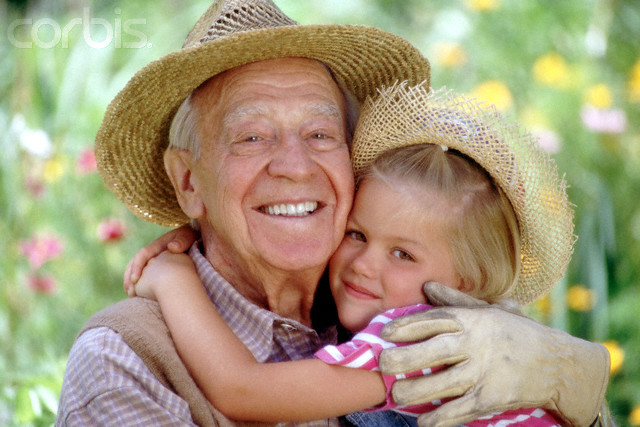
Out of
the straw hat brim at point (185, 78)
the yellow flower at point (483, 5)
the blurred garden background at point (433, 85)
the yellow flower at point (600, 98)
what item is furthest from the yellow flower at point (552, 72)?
the straw hat brim at point (185, 78)

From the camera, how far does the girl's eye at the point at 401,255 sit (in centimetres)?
261

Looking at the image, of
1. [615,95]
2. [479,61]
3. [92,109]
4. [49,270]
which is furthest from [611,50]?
[49,270]

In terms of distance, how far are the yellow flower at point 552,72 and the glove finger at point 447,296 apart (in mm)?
3368

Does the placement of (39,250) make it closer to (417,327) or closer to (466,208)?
(466,208)

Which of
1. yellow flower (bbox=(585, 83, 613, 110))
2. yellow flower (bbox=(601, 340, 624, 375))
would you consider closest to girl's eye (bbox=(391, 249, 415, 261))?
yellow flower (bbox=(601, 340, 624, 375))

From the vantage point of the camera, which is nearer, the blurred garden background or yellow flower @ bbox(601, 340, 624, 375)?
yellow flower @ bbox(601, 340, 624, 375)

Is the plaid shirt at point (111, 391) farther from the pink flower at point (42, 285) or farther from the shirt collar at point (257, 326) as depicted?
the pink flower at point (42, 285)

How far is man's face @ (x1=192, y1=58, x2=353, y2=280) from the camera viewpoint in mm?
2559

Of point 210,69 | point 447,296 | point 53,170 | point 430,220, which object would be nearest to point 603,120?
point 430,220

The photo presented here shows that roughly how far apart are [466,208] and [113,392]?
1.23 m

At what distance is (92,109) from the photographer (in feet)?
18.4

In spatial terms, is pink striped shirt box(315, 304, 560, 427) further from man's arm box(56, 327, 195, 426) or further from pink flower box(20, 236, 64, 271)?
pink flower box(20, 236, 64, 271)

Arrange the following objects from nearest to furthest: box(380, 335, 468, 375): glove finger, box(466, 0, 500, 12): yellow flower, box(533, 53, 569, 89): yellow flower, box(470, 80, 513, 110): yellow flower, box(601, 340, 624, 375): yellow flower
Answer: box(380, 335, 468, 375): glove finger
box(601, 340, 624, 375): yellow flower
box(470, 80, 513, 110): yellow flower
box(533, 53, 569, 89): yellow flower
box(466, 0, 500, 12): yellow flower

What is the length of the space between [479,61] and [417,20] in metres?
1.01
